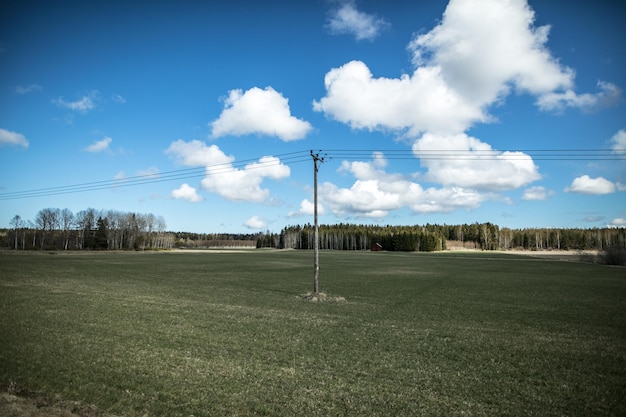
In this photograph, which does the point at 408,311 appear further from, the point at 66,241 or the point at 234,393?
the point at 66,241

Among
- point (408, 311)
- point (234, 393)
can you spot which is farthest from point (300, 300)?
point (234, 393)

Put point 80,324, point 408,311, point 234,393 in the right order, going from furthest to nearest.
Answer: point 408,311 → point 80,324 → point 234,393

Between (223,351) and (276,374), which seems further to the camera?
(223,351)

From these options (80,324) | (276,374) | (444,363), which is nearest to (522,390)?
(444,363)

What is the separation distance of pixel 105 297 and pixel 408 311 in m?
17.8

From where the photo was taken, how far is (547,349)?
44.3 feet

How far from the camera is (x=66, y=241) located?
146 meters

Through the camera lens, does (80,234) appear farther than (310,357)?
Yes

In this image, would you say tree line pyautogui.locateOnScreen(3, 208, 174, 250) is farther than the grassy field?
Yes

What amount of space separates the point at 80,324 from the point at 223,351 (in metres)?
7.12

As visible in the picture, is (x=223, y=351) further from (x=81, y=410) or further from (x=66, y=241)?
(x=66, y=241)

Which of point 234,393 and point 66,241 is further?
point 66,241

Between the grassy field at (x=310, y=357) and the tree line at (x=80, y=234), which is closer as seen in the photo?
the grassy field at (x=310, y=357)

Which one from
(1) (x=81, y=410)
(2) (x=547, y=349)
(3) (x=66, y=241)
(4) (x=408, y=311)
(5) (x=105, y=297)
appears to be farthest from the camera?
(3) (x=66, y=241)
